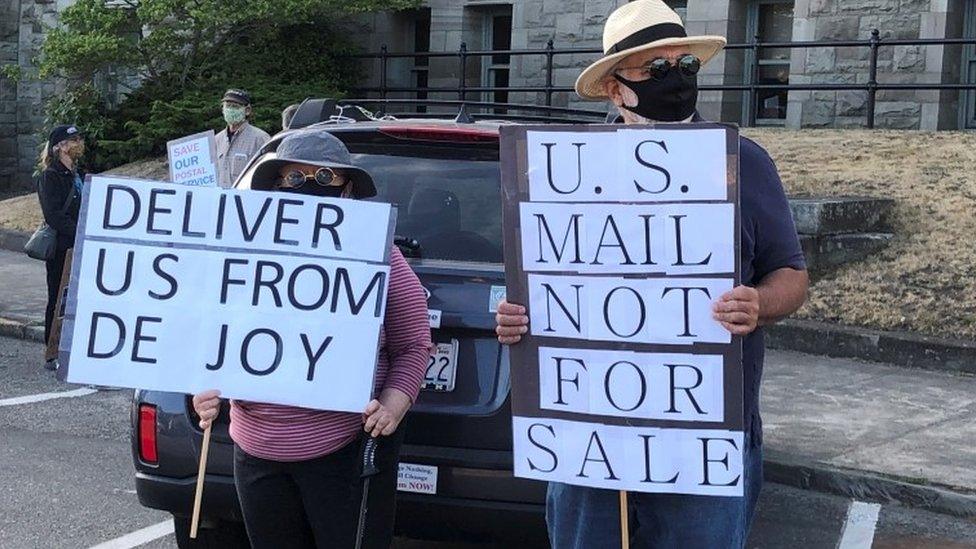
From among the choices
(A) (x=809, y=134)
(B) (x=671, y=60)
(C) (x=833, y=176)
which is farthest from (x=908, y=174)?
(B) (x=671, y=60)

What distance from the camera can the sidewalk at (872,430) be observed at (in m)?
7.09

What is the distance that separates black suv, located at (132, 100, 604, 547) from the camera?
4.86 m

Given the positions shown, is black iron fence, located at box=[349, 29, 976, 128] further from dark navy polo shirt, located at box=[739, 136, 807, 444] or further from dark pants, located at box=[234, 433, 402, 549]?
dark navy polo shirt, located at box=[739, 136, 807, 444]

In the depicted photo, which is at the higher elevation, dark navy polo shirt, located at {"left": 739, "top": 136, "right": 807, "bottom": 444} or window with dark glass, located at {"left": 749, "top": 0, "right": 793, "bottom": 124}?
window with dark glass, located at {"left": 749, "top": 0, "right": 793, "bottom": 124}

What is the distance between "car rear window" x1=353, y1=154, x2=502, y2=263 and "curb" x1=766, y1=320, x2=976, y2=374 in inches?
216

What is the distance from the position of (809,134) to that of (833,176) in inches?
86.6

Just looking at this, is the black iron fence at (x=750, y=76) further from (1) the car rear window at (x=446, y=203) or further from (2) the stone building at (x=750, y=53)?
(1) the car rear window at (x=446, y=203)

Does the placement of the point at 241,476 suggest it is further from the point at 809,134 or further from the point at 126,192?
the point at 809,134

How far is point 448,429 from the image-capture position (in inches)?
192

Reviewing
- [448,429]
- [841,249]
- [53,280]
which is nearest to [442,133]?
[448,429]

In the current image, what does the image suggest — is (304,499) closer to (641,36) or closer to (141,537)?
(641,36)

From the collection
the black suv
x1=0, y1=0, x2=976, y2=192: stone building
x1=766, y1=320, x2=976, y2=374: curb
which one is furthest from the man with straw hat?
x1=0, y1=0, x2=976, y2=192: stone building

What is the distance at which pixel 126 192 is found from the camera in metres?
3.94

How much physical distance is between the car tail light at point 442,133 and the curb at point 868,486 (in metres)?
2.84
